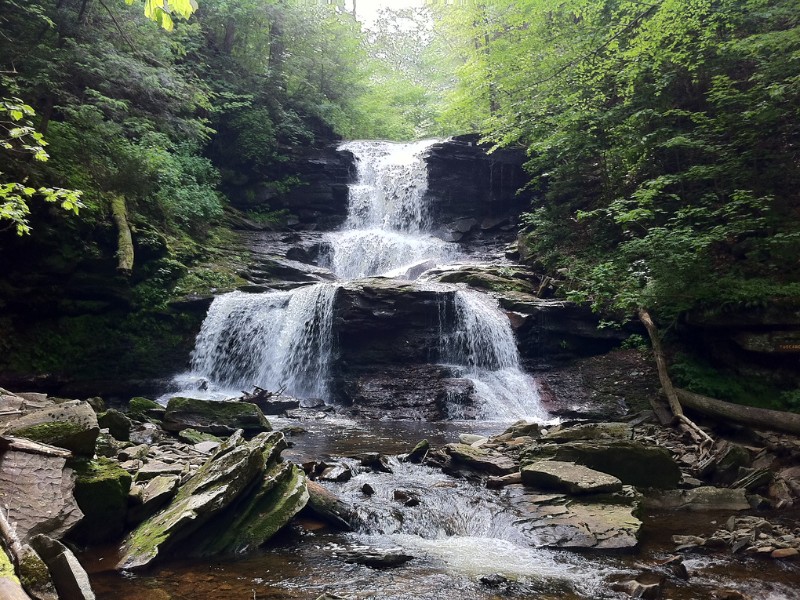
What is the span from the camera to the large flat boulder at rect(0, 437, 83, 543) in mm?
3312

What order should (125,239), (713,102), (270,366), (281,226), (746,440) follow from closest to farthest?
1. (746,440)
2. (713,102)
3. (125,239)
4. (270,366)
5. (281,226)

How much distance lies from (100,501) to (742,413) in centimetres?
914

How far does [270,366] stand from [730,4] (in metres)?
14.1

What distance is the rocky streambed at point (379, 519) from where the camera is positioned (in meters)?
3.71

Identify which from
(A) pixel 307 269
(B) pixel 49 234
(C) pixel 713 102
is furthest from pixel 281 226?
(C) pixel 713 102

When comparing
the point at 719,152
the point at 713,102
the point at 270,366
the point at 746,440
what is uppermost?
the point at 713,102

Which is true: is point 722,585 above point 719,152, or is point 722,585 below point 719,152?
below

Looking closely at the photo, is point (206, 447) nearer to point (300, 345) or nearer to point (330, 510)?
point (330, 510)

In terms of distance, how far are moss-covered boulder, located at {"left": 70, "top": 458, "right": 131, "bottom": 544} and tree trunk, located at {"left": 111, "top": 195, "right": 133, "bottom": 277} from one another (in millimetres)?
9339

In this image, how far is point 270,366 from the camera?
14.2 meters

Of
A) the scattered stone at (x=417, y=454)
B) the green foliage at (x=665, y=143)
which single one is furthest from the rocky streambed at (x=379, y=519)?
the green foliage at (x=665, y=143)

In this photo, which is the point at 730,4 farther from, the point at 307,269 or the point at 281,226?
the point at 281,226

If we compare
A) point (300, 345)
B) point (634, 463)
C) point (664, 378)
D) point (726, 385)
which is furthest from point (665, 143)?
point (300, 345)

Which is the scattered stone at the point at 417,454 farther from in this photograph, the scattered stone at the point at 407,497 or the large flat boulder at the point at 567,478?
the large flat boulder at the point at 567,478
